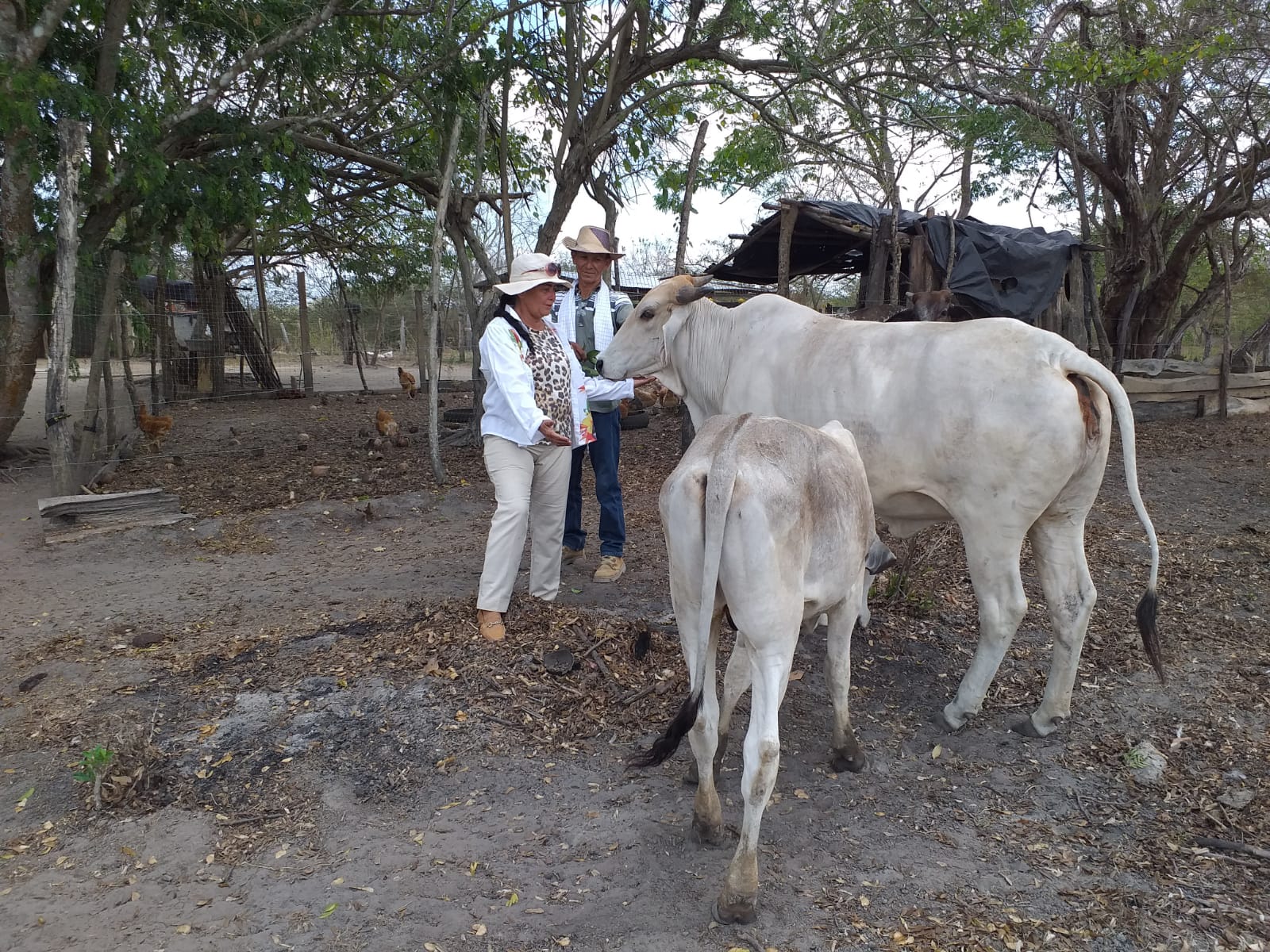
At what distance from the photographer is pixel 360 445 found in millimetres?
10453

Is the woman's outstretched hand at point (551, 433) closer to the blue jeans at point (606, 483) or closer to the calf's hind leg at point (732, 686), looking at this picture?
the blue jeans at point (606, 483)

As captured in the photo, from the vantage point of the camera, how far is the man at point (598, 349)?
5.21m

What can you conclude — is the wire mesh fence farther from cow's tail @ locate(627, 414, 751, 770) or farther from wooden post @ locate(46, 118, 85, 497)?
cow's tail @ locate(627, 414, 751, 770)

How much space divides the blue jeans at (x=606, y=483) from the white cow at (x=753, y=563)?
236 centimetres

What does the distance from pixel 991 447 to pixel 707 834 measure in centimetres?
195

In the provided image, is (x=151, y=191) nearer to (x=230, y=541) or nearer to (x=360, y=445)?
(x=230, y=541)

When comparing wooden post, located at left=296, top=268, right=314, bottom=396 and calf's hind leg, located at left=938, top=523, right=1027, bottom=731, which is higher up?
wooden post, located at left=296, top=268, right=314, bottom=396

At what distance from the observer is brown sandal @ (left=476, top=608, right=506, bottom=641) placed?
4.11 metres

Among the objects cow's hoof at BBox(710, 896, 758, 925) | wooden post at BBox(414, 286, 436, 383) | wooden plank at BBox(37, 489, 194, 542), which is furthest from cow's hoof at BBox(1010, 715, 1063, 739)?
wooden post at BBox(414, 286, 436, 383)

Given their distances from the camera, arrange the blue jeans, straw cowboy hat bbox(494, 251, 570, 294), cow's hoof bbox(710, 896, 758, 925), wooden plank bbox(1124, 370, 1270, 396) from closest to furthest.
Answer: cow's hoof bbox(710, 896, 758, 925) < straw cowboy hat bbox(494, 251, 570, 294) < the blue jeans < wooden plank bbox(1124, 370, 1270, 396)

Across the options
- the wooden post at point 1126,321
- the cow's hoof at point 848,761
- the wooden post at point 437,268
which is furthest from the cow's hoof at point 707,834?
the wooden post at point 1126,321

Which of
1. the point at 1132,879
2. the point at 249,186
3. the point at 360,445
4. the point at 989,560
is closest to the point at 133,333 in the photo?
the point at 360,445

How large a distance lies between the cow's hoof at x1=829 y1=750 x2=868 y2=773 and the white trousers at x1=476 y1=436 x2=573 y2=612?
1709mm

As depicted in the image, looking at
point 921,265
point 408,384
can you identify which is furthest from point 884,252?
point 408,384
